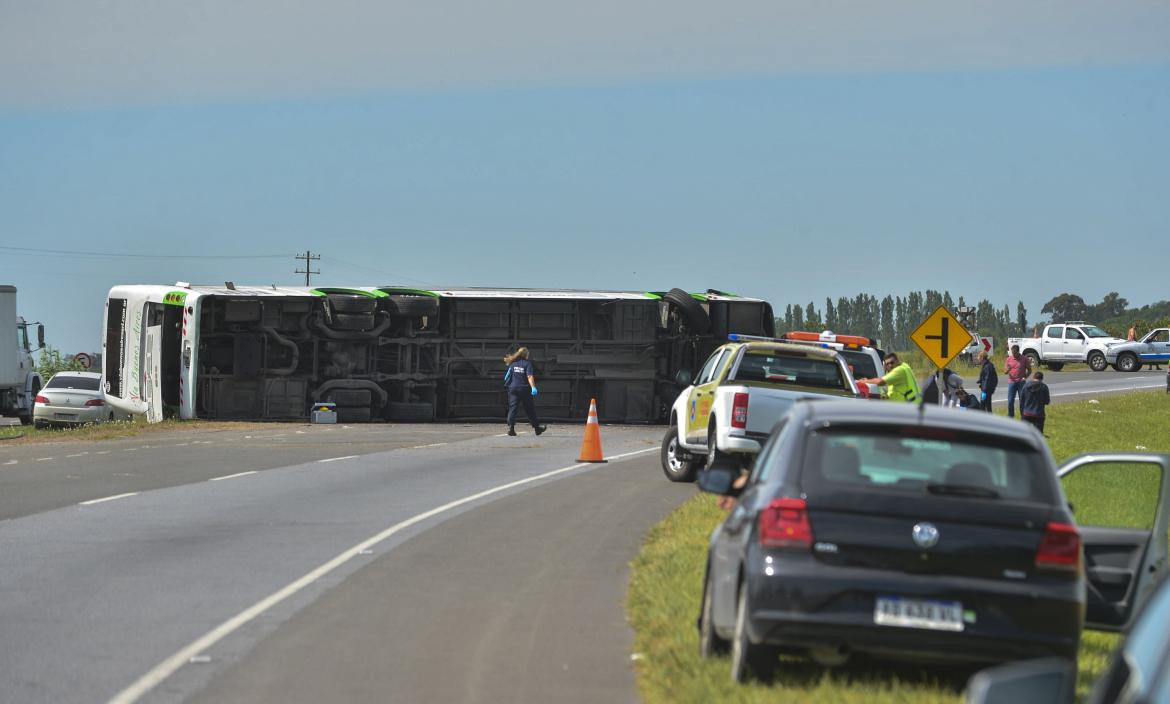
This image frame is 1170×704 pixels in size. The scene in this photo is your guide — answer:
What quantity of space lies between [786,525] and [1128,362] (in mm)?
62853

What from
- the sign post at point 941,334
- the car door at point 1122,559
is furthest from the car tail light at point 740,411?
the car door at point 1122,559

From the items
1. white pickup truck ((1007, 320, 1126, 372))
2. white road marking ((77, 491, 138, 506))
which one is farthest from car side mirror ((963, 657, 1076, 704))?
white pickup truck ((1007, 320, 1126, 372))

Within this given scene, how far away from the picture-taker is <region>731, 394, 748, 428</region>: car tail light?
18828mm

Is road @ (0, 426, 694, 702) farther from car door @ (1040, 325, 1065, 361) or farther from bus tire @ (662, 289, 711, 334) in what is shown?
car door @ (1040, 325, 1065, 361)

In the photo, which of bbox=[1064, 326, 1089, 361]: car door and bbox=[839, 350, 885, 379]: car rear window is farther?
bbox=[1064, 326, 1089, 361]: car door

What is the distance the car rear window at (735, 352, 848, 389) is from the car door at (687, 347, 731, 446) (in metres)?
0.49

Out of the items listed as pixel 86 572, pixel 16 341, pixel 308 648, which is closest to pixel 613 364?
pixel 16 341

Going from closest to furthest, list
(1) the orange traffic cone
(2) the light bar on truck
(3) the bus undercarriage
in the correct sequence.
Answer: (2) the light bar on truck → (1) the orange traffic cone → (3) the bus undercarriage

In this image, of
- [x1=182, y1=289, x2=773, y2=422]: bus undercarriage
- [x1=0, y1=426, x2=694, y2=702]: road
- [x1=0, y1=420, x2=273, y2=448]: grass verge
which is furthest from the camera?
[x1=182, y1=289, x2=773, y2=422]: bus undercarriage

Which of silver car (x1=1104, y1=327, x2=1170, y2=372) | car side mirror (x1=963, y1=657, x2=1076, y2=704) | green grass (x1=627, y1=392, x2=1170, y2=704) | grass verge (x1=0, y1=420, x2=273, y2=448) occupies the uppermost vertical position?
silver car (x1=1104, y1=327, x2=1170, y2=372)

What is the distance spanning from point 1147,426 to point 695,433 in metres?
24.7

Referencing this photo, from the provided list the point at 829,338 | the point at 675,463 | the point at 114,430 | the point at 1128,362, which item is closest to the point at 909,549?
the point at 675,463

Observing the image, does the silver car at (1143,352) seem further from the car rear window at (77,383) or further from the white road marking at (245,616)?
the white road marking at (245,616)

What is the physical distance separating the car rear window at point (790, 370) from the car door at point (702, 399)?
49cm
